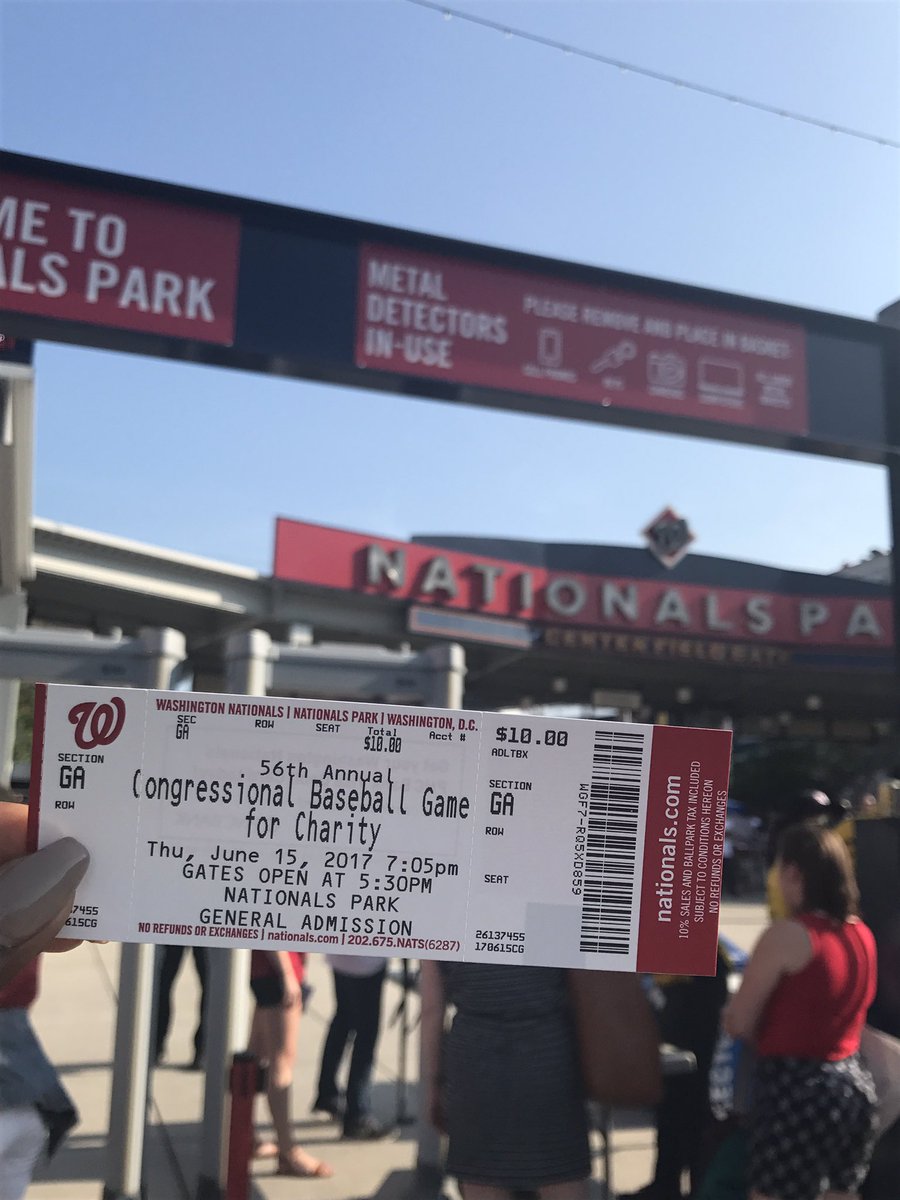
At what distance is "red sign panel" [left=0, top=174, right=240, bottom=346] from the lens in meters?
3.09

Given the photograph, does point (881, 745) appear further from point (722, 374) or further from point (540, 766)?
point (540, 766)

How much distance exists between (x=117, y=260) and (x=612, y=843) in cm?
272

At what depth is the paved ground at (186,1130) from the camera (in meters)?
4.34

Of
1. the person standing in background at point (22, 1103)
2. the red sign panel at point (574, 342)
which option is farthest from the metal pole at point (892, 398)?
the person standing in background at point (22, 1103)

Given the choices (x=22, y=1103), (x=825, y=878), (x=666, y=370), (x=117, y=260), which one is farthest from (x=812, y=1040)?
(x=117, y=260)

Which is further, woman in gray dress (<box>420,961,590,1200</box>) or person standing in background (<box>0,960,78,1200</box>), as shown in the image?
woman in gray dress (<box>420,961,590,1200</box>)

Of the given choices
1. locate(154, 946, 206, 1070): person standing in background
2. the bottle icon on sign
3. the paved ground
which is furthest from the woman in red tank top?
locate(154, 946, 206, 1070): person standing in background

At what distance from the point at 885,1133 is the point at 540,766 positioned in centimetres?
285

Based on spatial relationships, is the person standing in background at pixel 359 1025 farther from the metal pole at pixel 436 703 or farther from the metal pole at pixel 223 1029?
the metal pole at pixel 223 1029

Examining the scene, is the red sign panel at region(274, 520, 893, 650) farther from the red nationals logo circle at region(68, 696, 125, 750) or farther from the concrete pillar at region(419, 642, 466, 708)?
the red nationals logo circle at region(68, 696, 125, 750)

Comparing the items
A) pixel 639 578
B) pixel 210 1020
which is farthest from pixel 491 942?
pixel 639 578

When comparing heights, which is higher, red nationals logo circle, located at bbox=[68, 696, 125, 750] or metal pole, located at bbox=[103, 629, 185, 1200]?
red nationals logo circle, located at bbox=[68, 696, 125, 750]

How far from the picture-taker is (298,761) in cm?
119

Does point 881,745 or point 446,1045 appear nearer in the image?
point 446,1045
